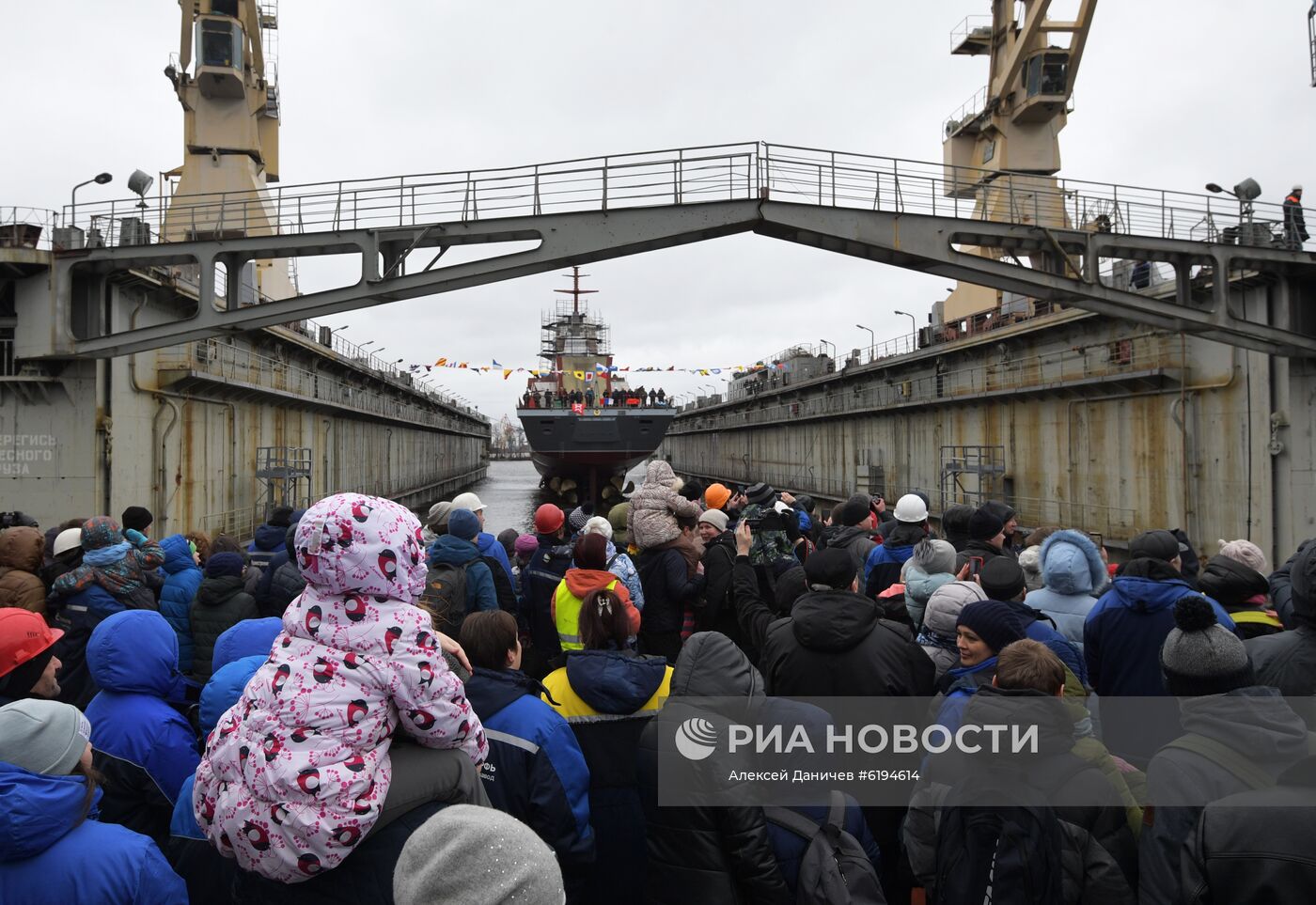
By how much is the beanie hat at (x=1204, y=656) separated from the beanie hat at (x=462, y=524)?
13.3ft

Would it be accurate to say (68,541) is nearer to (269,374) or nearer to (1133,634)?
(1133,634)

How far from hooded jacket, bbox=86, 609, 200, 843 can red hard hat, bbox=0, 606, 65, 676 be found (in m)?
0.17

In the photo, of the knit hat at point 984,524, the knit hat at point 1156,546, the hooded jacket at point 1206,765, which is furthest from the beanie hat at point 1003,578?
the hooded jacket at point 1206,765

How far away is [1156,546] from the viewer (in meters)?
4.66

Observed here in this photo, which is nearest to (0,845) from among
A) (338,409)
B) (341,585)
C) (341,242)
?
(341,585)

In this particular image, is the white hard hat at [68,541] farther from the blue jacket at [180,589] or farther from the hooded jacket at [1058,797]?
the hooded jacket at [1058,797]

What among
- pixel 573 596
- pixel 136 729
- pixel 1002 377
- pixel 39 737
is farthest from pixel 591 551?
pixel 1002 377

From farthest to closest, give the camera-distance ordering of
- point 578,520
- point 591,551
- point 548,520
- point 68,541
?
point 578,520 < point 548,520 < point 68,541 < point 591,551

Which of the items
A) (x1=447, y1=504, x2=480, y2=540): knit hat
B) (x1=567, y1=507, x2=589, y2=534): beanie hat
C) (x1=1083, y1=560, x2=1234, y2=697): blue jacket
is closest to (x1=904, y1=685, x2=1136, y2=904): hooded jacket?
(x1=1083, y1=560, x2=1234, y2=697): blue jacket

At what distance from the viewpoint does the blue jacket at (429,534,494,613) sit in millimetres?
5129

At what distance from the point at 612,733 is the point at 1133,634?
2676 millimetres

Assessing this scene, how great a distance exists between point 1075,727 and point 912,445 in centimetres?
Result: 2429

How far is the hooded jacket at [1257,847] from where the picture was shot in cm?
203

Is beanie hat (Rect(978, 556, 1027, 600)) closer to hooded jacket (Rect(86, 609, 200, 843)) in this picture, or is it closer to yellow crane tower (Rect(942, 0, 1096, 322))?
hooded jacket (Rect(86, 609, 200, 843))
